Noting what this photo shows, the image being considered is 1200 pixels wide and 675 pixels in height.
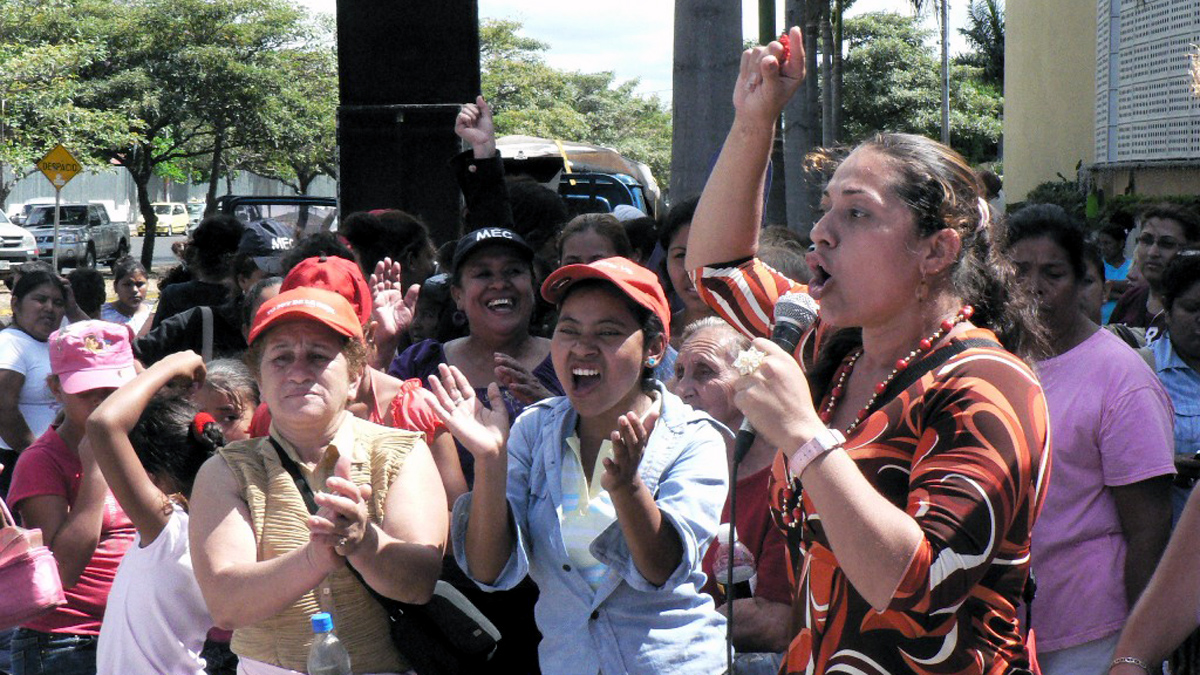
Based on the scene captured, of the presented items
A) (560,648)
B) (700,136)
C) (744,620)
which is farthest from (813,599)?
(700,136)

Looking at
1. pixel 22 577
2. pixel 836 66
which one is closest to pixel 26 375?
pixel 22 577

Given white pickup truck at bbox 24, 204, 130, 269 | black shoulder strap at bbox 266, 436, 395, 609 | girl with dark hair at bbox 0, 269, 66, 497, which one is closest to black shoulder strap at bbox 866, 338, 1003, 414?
black shoulder strap at bbox 266, 436, 395, 609

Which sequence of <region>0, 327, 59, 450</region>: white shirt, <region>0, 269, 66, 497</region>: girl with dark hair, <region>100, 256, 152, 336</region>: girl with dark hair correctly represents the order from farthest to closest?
<region>100, 256, 152, 336</region>: girl with dark hair, <region>0, 327, 59, 450</region>: white shirt, <region>0, 269, 66, 497</region>: girl with dark hair

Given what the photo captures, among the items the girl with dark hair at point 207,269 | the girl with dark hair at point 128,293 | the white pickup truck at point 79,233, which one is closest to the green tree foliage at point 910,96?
the white pickup truck at point 79,233

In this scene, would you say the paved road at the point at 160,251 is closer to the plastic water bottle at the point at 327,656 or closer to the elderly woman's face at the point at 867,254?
the plastic water bottle at the point at 327,656

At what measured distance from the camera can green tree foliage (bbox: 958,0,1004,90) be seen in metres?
60.4

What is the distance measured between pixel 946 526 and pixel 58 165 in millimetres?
22871

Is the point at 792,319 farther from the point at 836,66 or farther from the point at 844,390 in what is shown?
the point at 836,66

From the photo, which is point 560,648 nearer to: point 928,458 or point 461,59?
point 928,458

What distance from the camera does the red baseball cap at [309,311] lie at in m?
3.42

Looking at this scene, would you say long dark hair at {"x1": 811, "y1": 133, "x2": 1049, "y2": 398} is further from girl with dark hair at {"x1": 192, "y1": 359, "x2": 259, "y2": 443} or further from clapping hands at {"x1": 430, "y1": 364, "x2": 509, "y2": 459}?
girl with dark hair at {"x1": 192, "y1": 359, "x2": 259, "y2": 443}

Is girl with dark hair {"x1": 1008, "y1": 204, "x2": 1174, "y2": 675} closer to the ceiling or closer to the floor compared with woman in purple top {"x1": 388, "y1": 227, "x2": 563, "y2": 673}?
closer to the floor

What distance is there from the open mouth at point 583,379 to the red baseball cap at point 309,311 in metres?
0.63

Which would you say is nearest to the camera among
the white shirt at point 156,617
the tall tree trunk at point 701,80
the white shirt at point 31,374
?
the white shirt at point 156,617
